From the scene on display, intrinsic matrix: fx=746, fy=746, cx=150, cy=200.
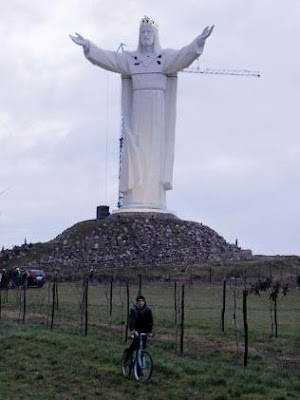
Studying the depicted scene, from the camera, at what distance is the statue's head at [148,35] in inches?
2403

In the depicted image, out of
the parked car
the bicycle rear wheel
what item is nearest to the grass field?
the bicycle rear wheel

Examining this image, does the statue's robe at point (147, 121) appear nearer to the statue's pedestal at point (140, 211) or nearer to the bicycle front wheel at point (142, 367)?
the statue's pedestal at point (140, 211)

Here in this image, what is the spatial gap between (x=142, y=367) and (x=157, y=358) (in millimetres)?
2374

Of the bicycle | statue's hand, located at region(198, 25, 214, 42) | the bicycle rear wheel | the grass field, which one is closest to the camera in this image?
the grass field

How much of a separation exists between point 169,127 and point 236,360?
45.4 meters

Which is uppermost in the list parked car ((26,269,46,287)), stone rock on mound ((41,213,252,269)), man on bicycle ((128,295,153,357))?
stone rock on mound ((41,213,252,269))

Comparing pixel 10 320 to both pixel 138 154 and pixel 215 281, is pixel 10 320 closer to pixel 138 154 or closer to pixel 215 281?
pixel 215 281

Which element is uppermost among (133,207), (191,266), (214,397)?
(133,207)

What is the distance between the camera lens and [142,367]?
54.0ft

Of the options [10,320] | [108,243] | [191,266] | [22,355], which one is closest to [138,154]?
[108,243]

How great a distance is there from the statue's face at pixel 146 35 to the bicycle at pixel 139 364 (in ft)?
155

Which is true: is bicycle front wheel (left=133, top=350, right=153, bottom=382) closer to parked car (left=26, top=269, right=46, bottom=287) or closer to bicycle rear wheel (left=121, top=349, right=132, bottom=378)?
bicycle rear wheel (left=121, top=349, right=132, bottom=378)

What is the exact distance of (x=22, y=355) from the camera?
2039cm

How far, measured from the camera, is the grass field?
615 inches
